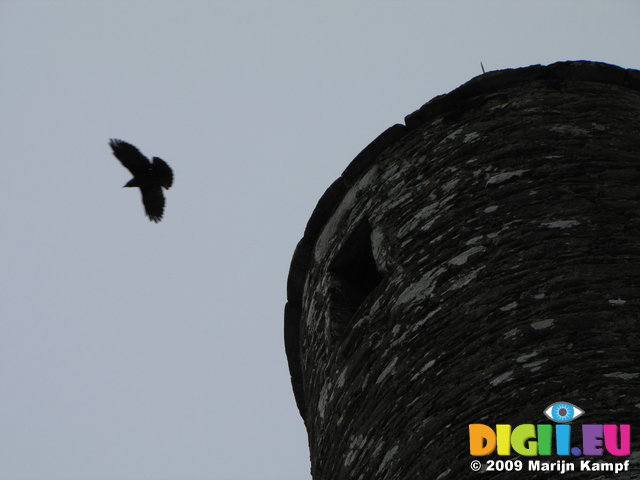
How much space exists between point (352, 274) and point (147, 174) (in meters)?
2.16

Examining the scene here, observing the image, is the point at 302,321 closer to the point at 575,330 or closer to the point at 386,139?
the point at 386,139

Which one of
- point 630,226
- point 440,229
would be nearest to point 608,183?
point 630,226

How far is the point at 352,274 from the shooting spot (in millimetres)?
6648

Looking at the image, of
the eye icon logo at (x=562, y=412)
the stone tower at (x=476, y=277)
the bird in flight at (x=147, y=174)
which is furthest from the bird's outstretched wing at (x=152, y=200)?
the eye icon logo at (x=562, y=412)

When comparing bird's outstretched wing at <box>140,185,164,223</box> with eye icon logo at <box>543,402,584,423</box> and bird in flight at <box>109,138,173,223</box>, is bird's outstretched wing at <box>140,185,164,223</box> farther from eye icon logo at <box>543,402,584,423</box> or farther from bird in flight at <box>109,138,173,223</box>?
eye icon logo at <box>543,402,584,423</box>

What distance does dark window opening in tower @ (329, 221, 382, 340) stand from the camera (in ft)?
20.9

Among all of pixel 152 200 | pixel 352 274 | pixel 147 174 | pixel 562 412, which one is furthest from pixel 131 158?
pixel 562 412

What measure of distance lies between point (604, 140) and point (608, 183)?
1.76 ft

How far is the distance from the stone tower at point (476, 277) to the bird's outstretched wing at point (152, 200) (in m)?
1.43

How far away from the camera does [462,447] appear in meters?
4.19

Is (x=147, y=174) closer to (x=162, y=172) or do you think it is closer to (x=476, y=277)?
(x=162, y=172)

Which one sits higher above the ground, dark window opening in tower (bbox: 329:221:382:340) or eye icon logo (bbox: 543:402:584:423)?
dark window opening in tower (bbox: 329:221:382:340)

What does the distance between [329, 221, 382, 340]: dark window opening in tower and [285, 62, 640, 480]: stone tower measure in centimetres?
1

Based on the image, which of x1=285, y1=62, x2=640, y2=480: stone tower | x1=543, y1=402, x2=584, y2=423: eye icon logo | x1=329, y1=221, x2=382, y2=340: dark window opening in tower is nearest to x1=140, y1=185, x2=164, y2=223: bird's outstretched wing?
x1=285, y1=62, x2=640, y2=480: stone tower
